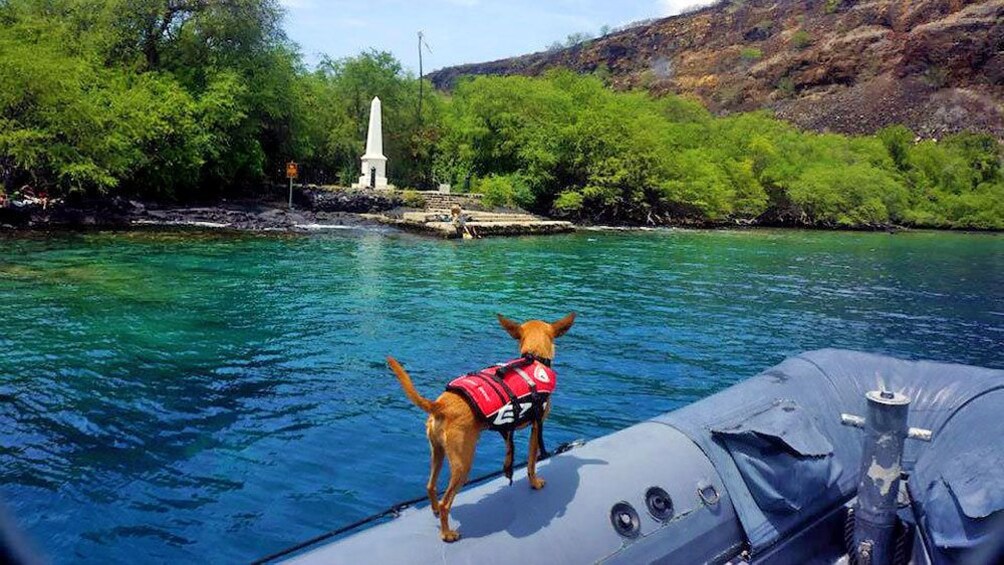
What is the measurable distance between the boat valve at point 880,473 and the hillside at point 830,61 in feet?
295

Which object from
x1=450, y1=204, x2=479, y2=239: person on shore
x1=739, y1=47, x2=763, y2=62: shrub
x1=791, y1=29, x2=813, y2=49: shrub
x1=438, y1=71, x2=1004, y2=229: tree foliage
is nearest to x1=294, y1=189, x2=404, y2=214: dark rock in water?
x1=438, y1=71, x2=1004, y2=229: tree foliage

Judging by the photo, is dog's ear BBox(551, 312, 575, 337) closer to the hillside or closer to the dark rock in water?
the dark rock in water

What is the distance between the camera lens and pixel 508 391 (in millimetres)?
3859

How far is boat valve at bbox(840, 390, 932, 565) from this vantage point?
442cm

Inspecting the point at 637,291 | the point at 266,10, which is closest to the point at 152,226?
the point at 266,10

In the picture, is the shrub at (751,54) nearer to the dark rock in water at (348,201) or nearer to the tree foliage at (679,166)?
the tree foliage at (679,166)

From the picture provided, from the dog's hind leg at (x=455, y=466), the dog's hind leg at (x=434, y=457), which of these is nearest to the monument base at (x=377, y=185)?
the dog's hind leg at (x=434, y=457)

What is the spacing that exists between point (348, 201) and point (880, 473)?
128ft

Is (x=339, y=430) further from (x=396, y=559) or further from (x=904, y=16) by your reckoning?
(x=904, y=16)

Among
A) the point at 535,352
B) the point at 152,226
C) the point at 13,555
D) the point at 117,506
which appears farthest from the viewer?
the point at 152,226

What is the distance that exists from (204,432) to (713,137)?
65800mm

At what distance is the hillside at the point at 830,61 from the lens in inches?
4023

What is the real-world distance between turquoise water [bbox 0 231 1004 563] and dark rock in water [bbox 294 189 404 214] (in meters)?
14.0

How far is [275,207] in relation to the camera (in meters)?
39.8
